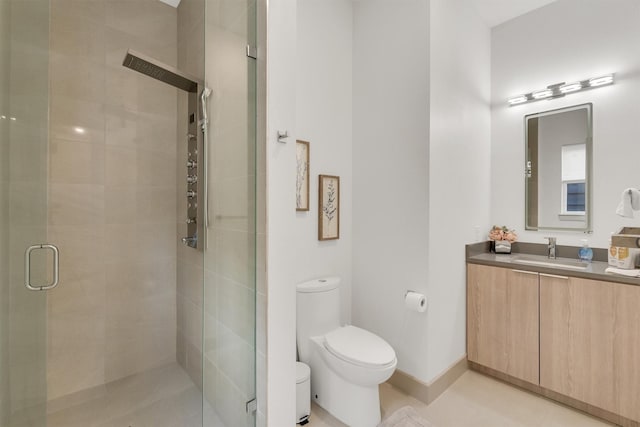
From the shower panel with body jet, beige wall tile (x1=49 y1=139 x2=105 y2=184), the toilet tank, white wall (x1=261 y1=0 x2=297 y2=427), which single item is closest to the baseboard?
the toilet tank

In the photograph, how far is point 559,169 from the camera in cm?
236

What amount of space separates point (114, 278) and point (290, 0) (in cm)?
208

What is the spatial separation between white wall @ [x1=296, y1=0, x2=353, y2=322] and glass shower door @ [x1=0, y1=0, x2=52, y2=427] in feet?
4.20

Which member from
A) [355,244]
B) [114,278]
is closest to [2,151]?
[114,278]

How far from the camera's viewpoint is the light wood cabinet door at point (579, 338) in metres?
1.70

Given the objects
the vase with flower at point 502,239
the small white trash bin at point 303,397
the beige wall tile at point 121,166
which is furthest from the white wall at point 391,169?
the beige wall tile at point 121,166

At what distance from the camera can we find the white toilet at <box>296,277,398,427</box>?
157 centimetres

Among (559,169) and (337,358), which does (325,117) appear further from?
(559,169)

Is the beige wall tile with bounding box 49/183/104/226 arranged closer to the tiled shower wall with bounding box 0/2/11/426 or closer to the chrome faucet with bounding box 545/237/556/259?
the tiled shower wall with bounding box 0/2/11/426

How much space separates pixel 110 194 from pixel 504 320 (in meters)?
3.01

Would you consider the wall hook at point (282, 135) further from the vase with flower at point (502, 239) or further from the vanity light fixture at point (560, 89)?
the vanity light fixture at point (560, 89)

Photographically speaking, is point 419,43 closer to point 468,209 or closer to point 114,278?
point 468,209

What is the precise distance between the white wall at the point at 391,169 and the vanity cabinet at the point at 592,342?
0.86m

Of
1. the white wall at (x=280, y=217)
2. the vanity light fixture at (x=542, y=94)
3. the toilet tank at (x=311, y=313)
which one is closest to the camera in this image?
the white wall at (x=280, y=217)
